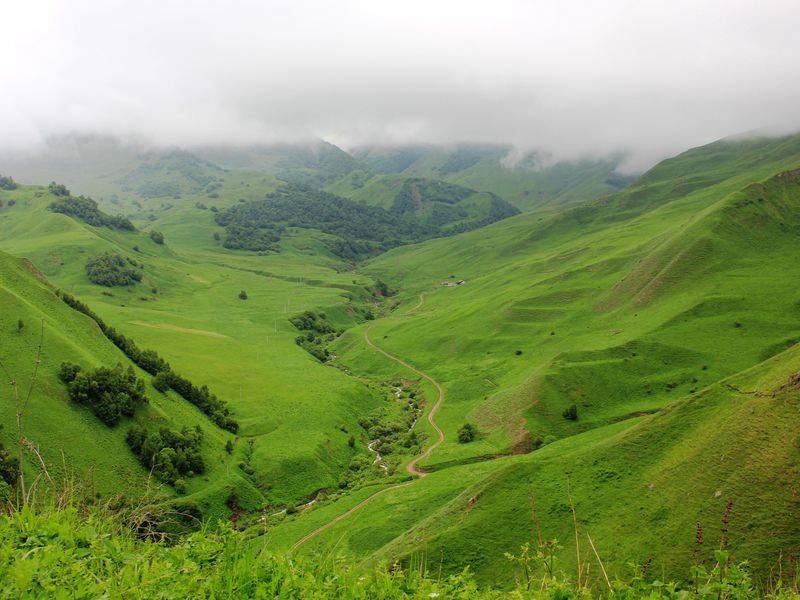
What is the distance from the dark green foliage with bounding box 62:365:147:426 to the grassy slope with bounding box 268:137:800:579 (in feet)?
136

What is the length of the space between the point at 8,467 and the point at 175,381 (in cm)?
4829

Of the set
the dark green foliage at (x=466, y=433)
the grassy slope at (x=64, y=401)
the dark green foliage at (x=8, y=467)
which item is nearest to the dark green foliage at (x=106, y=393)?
the grassy slope at (x=64, y=401)

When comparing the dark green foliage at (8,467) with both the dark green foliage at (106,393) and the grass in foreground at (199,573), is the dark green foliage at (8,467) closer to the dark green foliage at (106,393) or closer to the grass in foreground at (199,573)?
the dark green foliage at (106,393)

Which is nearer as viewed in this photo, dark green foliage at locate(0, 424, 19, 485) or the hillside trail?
dark green foliage at locate(0, 424, 19, 485)

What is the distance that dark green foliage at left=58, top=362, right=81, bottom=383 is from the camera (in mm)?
81250

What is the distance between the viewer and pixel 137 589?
9281mm

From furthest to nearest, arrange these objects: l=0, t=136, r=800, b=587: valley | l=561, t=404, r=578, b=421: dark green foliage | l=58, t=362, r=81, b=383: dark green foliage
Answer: l=561, t=404, r=578, b=421: dark green foliage, l=58, t=362, r=81, b=383: dark green foliage, l=0, t=136, r=800, b=587: valley

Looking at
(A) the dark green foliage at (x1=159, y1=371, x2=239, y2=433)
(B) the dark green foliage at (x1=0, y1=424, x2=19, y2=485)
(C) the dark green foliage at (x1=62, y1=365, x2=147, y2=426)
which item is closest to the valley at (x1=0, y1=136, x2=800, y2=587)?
(C) the dark green foliage at (x1=62, y1=365, x2=147, y2=426)

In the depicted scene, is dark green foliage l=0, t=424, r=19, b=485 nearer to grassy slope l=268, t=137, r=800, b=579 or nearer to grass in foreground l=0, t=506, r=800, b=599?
grassy slope l=268, t=137, r=800, b=579

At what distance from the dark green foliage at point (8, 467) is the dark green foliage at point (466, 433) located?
239 ft

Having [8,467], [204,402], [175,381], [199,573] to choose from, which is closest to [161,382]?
[175,381]

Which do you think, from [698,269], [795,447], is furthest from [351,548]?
[698,269]

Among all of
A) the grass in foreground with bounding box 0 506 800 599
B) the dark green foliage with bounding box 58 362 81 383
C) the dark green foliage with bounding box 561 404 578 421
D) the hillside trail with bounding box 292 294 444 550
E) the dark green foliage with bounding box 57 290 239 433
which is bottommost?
the hillside trail with bounding box 292 294 444 550

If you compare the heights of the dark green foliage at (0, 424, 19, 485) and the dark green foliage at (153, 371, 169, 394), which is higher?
the dark green foliage at (0, 424, 19, 485)
